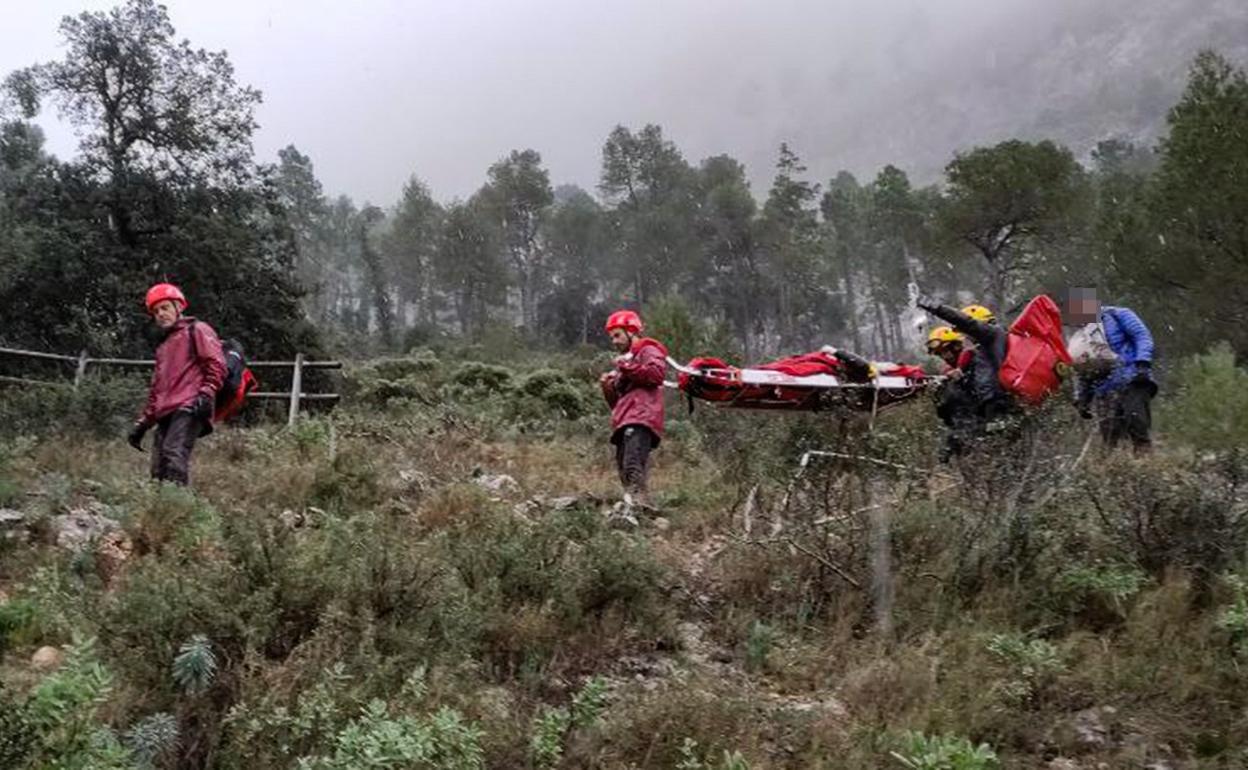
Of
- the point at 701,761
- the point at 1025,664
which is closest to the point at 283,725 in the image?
the point at 701,761

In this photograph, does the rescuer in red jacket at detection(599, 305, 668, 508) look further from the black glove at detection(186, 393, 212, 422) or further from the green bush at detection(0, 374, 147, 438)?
the green bush at detection(0, 374, 147, 438)

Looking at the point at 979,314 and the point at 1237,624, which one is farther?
the point at 979,314

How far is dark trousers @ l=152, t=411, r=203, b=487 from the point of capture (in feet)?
17.0

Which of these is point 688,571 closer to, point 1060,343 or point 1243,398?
point 1060,343

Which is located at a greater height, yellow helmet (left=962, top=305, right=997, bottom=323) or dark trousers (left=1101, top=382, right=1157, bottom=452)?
yellow helmet (left=962, top=305, right=997, bottom=323)

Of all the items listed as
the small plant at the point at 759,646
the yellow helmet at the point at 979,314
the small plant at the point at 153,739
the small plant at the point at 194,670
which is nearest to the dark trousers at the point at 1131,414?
the yellow helmet at the point at 979,314

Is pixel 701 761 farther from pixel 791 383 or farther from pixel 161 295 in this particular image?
pixel 161 295

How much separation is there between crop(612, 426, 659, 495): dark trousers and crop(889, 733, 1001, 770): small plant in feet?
10.5

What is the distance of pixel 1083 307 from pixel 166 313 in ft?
17.2

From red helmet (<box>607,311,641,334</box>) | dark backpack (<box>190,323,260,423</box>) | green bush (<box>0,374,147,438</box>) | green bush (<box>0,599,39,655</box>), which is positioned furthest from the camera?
green bush (<box>0,374,147,438</box>)

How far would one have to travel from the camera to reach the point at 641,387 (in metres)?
5.93

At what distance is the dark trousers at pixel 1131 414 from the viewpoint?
226 inches

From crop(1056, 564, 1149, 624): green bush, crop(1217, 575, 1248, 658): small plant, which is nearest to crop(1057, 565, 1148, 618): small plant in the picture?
crop(1056, 564, 1149, 624): green bush

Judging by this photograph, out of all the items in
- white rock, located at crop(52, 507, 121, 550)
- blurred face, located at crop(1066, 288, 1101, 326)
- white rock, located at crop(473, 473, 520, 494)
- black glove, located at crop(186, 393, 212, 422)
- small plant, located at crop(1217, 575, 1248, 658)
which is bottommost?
white rock, located at crop(52, 507, 121, 550)
